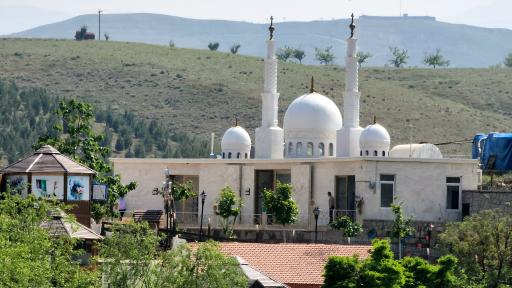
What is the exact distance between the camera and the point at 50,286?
46188 mm

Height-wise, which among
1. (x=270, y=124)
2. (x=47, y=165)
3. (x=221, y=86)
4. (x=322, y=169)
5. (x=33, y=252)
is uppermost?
(x=221, y=86)

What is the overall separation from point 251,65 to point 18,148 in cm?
4879

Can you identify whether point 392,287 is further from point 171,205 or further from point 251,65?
point 251,65

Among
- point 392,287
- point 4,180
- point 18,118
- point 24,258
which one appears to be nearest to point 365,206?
point 4,180

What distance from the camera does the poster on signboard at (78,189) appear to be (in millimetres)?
60562

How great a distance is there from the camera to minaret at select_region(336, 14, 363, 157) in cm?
8412

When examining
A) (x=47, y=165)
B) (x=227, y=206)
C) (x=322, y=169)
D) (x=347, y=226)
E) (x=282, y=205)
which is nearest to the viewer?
(x=47, y=165)

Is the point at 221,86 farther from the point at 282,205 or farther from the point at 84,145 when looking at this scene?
the point at 84,145

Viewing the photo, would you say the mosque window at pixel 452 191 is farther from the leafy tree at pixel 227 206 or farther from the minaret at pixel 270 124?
the minaret at pixel 270 124

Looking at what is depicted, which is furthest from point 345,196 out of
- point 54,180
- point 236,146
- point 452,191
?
point 54,180

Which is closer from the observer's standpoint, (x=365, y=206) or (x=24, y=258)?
(x=24, y=258)

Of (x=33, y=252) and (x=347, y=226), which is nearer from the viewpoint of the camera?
(x=33, y=252)

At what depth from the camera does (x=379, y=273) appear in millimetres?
50281

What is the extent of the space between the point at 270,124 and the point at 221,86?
239 ft
